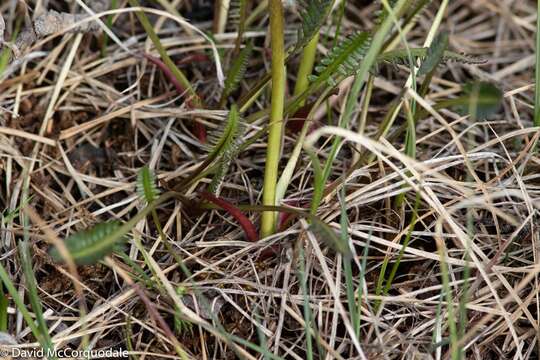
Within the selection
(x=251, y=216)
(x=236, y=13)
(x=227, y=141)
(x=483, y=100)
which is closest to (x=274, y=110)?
(x=227, y=141)

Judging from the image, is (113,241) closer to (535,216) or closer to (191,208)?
(191,208)

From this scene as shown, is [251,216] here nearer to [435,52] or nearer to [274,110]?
[274,110]

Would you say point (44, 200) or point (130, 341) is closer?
point (130, 341)

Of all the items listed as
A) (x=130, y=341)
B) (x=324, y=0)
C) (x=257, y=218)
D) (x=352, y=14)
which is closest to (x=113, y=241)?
(x=130, y=341)

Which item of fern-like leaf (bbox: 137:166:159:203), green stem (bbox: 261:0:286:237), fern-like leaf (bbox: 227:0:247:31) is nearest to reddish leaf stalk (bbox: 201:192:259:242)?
green stem (bbox: 261:0:286:237)

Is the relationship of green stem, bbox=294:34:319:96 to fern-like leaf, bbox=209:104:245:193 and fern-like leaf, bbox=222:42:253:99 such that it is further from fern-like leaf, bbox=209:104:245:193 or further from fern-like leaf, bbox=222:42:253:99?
fern-like leaf, bbox=209:104:245:193

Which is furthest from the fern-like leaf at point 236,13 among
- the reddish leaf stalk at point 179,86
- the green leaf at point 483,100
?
the green leaf at point 483,100
